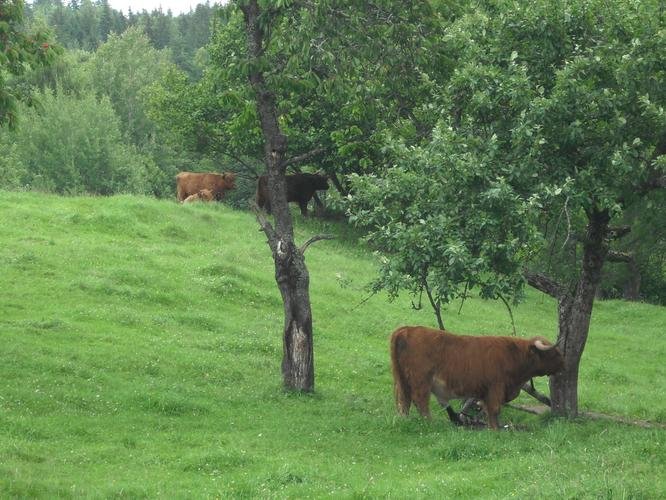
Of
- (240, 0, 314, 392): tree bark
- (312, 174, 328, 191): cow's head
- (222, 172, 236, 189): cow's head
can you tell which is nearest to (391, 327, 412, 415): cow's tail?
(240, 0, 314, 392): tree bark

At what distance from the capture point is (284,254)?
21094mm

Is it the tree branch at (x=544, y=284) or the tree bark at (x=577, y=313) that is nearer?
the tree bark at (x=577, y=313)

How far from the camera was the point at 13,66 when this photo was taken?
18656 millimetres

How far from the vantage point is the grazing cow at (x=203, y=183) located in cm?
4588

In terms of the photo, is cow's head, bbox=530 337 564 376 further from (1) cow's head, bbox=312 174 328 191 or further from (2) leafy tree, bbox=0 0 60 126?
(1) cow's head, bbox=312 174 328 191

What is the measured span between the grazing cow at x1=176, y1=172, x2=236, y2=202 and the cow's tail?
1078 inches

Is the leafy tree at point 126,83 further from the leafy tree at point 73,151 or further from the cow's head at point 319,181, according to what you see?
the cow's head at point 319,181

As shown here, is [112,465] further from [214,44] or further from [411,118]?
[214,44]

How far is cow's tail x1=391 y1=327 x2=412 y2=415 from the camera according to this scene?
1981 centimetres

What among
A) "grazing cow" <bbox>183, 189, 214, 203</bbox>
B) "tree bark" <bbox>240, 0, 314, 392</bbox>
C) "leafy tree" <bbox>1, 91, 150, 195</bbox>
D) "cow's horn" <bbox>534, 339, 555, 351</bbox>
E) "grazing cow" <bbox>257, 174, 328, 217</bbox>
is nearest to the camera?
"cow's horn" <bbox>534, 339, 555, 351</bbox>

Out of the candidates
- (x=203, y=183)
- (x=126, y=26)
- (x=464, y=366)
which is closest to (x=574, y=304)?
(x=464, y=366)

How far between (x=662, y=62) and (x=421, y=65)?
647 centimetres

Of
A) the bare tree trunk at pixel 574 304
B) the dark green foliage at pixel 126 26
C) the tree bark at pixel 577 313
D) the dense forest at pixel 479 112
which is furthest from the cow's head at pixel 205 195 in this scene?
the dark green foliage at pixel 126 26

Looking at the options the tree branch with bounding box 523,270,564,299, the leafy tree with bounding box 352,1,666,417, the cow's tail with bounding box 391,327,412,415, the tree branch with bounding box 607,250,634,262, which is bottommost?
the cow's tail with bounding box 391,327,412,415
